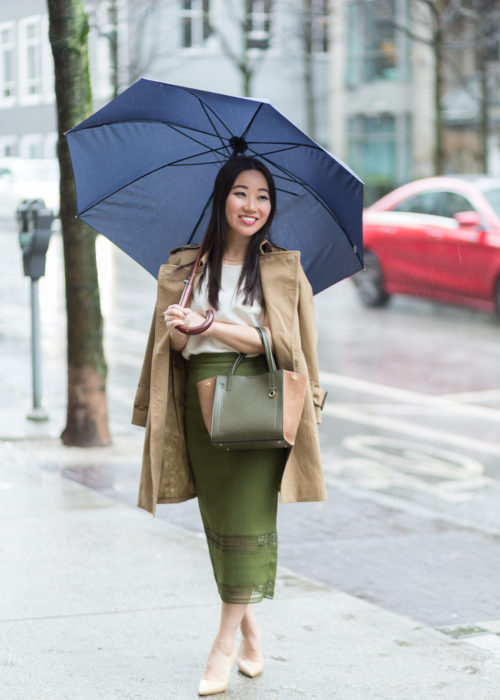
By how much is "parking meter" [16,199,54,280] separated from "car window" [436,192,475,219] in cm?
756

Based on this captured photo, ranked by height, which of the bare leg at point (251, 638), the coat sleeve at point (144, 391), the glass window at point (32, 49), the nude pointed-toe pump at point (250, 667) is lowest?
the nude pointed-toe pump at point (250, 667)

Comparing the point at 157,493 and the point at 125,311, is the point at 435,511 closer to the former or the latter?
the point at 157,493

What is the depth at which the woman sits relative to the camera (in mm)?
4020

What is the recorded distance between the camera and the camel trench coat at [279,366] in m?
4.02

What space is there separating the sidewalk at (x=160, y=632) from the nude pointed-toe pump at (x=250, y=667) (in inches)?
1.1

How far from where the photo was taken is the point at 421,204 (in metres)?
15.6

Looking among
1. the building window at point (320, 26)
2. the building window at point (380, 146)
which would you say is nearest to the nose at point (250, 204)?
the building window at point (320, 26)

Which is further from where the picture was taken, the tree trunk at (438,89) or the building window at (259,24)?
the building window at (259,24)

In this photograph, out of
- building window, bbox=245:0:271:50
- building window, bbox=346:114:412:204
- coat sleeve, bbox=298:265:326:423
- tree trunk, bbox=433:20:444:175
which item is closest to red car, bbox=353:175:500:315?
tree trunk, bbox=433:20:444:175

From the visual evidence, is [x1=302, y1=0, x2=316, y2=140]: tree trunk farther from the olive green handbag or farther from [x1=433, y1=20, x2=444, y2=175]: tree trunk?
the olive green handbag

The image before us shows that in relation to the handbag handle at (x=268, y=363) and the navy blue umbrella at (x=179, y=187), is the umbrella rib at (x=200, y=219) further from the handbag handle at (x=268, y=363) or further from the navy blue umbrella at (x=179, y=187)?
the handbag handle at (x=268, y=363)

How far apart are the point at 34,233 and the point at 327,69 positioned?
34845mm

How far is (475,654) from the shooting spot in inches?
178

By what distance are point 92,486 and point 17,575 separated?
1.83 meters
